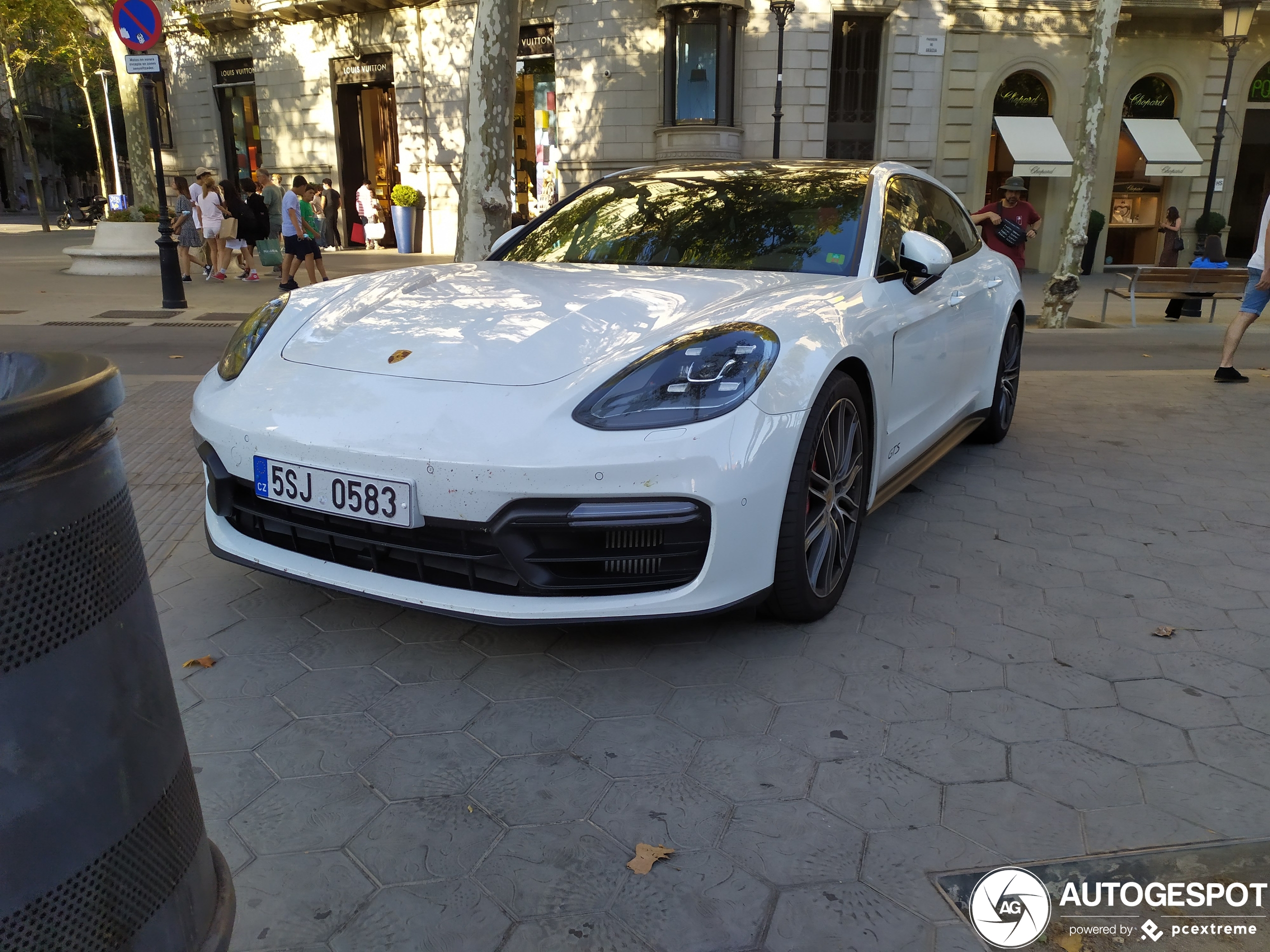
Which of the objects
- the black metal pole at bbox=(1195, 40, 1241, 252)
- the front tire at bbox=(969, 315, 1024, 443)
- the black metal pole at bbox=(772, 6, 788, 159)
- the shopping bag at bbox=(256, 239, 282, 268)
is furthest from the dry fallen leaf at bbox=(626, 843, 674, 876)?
the black metal pole at bbox=(1195, 40, 1241, 252)

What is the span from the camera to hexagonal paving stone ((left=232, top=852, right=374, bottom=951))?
1957mm

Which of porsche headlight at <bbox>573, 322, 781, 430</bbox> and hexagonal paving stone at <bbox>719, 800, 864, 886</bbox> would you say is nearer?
hexagonal paving stone at <bbox>719, 800, 864, 886</bbox>

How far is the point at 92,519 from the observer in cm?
134

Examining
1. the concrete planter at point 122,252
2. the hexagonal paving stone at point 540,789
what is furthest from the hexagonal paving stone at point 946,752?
the concrete planter at point 122,252

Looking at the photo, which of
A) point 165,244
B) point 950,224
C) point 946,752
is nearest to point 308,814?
point 946,752

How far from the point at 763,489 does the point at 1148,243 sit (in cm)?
2309

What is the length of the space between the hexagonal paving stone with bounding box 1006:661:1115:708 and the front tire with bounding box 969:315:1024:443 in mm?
2629

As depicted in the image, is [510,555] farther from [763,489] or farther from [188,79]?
[188,79]

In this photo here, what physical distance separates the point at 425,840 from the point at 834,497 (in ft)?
5.62

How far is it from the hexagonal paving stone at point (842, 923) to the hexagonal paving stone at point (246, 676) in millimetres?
1619

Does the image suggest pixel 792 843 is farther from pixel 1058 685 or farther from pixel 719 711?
pixel 1058 685

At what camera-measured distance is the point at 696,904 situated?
205 cm

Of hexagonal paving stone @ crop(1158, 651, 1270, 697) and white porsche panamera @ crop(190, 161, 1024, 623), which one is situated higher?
white porsche panamera @ crop(190, 161, 1024, 623)
